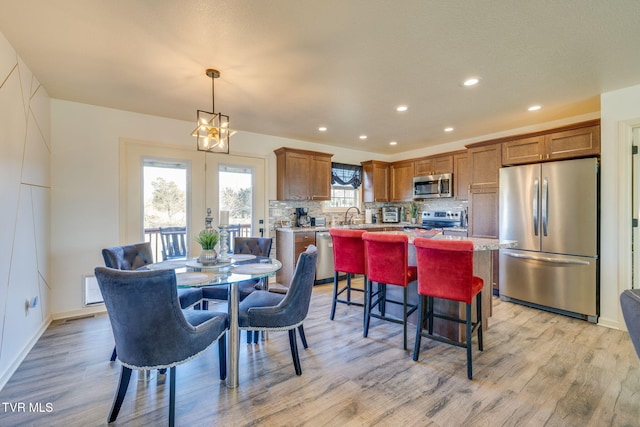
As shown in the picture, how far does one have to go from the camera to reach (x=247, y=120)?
4.01m

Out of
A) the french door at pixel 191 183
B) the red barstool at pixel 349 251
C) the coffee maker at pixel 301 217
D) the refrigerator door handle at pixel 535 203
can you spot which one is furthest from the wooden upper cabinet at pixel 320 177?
the refrigerator door handle at pixel 535 203

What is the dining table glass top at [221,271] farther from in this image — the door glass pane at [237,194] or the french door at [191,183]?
the door glass pane at [237,194]

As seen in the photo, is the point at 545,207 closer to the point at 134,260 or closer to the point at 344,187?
the point at 344,187

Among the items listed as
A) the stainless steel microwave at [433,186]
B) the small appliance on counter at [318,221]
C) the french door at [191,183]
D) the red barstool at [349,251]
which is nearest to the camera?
the red barstool at [349,251]

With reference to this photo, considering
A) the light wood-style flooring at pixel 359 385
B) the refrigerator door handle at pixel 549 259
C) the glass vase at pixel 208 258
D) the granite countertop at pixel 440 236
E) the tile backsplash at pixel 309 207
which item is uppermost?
the tile backsplash at pixel 309 207

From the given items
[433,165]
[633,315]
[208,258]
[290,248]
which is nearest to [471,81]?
[633,315]

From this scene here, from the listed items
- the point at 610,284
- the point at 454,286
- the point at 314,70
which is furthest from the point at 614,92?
the point at 314,70

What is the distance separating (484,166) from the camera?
14.0 ft

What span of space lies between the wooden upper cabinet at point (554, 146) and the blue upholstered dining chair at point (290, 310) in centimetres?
336

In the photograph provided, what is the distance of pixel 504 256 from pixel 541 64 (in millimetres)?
2395

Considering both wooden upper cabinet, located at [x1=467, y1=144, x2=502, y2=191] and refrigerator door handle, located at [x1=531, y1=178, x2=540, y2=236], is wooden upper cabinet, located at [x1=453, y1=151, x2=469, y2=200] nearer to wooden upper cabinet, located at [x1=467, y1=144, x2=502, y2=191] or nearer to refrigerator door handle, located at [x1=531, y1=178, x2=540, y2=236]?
wooden upper cabinet, located at [x1=467, y1=144, x2=502, y2=191]

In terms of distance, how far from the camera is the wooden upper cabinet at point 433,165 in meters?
5.09

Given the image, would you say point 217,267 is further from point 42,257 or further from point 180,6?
point 42,257

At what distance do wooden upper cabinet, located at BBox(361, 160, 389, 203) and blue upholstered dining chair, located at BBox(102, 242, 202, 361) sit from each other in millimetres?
4107
